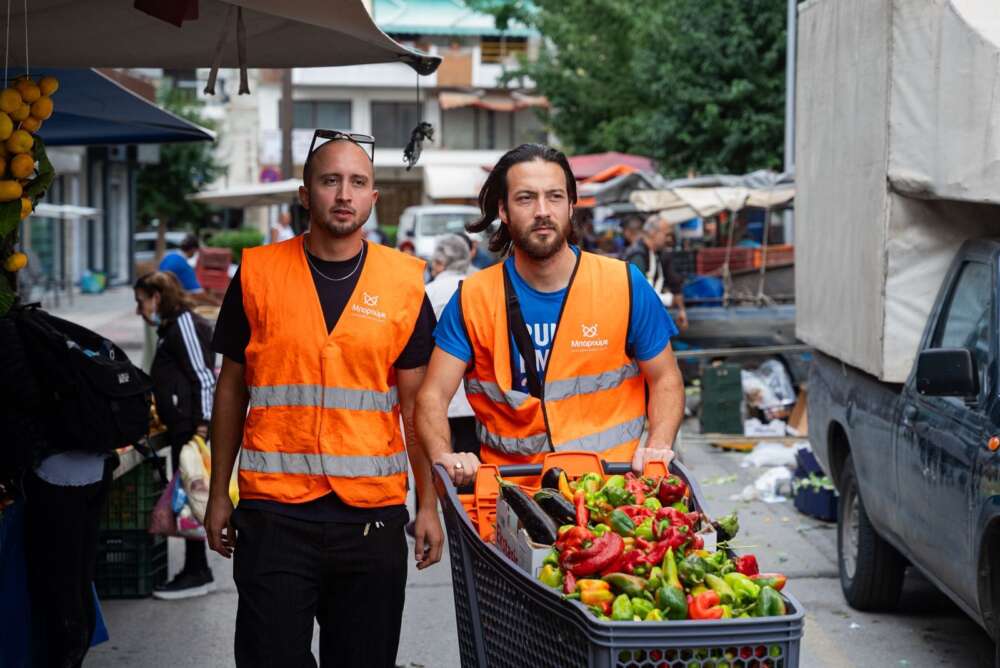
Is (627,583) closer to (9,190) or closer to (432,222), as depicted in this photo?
(9,190)

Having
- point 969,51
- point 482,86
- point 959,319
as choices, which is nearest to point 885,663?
point 959,319

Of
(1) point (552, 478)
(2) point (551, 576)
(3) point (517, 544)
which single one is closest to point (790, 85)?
(1) point (552, 478)

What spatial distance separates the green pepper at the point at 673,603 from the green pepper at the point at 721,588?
0.27ft

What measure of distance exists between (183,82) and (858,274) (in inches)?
1931

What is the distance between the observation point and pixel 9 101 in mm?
4871

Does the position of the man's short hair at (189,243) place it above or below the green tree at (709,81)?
below

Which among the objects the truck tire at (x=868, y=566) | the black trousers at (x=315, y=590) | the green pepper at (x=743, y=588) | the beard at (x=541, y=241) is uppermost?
the beard at (x=541, y=241)

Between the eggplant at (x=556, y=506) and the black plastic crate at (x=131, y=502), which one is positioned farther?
the black plastic crate at (x=131, y=502)

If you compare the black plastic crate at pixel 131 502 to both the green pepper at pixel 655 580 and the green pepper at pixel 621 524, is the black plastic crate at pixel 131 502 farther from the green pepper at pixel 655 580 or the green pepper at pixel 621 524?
the green pepper at pixel 655 580

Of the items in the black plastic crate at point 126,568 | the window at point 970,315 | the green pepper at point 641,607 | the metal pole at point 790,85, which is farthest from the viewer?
the metal pole at point 790,85

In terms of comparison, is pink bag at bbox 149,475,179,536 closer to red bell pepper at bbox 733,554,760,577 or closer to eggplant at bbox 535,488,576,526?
eggplant at bbox 535,488,576,526

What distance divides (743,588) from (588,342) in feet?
4.52

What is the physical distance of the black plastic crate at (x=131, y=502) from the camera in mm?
7832

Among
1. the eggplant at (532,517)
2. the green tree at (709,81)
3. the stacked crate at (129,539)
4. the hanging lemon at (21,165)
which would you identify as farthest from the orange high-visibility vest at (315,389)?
the green tree at (709,81)
